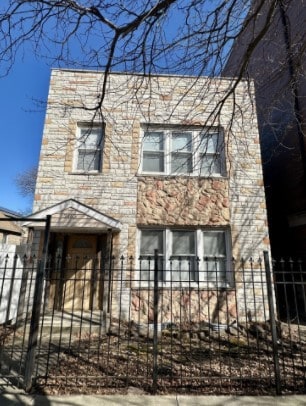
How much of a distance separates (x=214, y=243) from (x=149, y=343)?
333cm

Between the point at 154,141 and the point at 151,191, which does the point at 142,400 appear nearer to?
the point at 151,191

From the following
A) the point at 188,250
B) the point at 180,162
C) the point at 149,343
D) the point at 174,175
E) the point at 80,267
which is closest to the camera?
the point at 149,343

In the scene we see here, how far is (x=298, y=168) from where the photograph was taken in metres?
10.6

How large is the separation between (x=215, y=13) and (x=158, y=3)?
104 centimetres

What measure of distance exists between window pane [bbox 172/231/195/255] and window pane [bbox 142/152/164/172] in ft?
6.78

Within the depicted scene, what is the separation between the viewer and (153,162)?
9.12 metres

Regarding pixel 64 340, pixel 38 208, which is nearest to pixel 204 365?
pixel 64 340

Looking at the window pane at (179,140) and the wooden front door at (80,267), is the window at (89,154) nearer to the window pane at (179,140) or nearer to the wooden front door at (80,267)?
the wooden front door at (80,267)

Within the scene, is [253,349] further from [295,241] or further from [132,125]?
[132,125]

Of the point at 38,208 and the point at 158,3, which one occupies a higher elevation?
the point at 158,3

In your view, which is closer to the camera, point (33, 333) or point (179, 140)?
point (33, 333)

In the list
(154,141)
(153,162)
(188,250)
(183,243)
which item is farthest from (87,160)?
(188,250)

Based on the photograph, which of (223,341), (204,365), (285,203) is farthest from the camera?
(285,203)

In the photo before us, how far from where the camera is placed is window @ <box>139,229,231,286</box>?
324 inches
